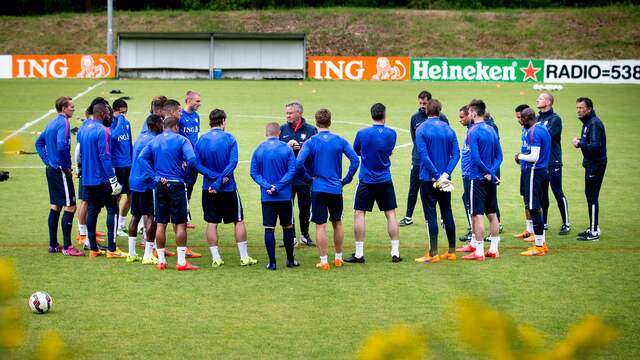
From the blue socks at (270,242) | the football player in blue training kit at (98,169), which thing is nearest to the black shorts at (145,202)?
the football player in blue training kit at (98,169)

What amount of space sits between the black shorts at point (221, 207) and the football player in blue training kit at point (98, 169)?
1.28 meters

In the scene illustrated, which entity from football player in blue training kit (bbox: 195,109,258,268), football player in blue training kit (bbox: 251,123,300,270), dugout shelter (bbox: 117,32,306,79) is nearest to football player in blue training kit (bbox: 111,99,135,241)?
football player in blue training kit (bbox: 195,109,258,268)

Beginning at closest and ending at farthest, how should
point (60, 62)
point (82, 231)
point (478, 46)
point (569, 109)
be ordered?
1. point (82, 231)
2. point (569, 109)
3. point (60, 62)
4. point (478, 46)

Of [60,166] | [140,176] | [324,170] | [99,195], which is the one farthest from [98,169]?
[324,170]

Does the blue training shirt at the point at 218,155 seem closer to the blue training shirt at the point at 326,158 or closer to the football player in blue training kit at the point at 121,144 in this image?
the blue training shirt at the point at 326,158

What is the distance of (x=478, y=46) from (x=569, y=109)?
27491mm

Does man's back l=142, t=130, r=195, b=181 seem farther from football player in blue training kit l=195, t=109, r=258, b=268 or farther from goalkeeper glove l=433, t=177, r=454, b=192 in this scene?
goalkeeper glove l=433, t=177, r=454, b=192

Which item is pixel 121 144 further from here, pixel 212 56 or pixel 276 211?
pixel 212 56

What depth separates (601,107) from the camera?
3541cm

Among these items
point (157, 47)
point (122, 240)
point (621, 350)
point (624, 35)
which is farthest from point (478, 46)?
point (621, 350)

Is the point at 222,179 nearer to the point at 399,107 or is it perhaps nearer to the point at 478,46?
the point at 399,107

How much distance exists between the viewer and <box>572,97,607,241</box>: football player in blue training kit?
13.5 metres

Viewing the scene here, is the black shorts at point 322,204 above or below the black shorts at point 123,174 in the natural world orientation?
below

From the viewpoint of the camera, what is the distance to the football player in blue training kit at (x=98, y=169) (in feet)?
38.7
